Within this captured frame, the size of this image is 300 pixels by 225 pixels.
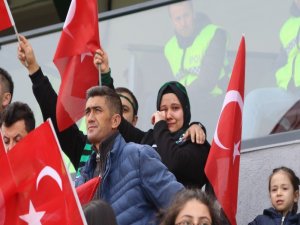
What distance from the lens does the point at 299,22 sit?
8.21m

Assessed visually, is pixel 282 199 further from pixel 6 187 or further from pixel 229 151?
pixel 6 187

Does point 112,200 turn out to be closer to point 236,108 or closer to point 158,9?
point 236,108

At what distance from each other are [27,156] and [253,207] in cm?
307

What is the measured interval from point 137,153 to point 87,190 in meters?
0.42

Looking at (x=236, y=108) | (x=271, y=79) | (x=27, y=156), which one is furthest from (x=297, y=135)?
(x=27, y=156)

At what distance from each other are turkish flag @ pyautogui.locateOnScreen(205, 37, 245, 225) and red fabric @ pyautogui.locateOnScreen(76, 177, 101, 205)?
0.83 metres

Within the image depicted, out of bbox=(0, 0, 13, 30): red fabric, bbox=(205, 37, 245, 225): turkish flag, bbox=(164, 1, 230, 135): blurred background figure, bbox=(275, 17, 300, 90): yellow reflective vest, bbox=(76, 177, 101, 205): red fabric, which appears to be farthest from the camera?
bbox=(164, 1, 230, 135): blurred background figure

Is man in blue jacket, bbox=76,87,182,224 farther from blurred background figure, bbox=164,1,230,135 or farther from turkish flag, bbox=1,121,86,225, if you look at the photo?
blurred background figure, bbox=164,1,230,135

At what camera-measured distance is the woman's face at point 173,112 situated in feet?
22.6

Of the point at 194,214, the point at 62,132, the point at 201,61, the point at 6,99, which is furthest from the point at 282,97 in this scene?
the point at 194,214

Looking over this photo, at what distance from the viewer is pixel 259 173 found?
7.96 meters

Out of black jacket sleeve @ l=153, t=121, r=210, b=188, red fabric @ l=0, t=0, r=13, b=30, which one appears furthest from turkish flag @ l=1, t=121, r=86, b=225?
red fabric @ l=0, t=0, r=13, b=30

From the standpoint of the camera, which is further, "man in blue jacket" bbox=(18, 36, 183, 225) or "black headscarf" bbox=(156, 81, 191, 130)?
"black headscarf" bbox=(156, 81, 191, 130)

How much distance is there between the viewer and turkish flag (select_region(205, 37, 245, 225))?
21.5 feet
